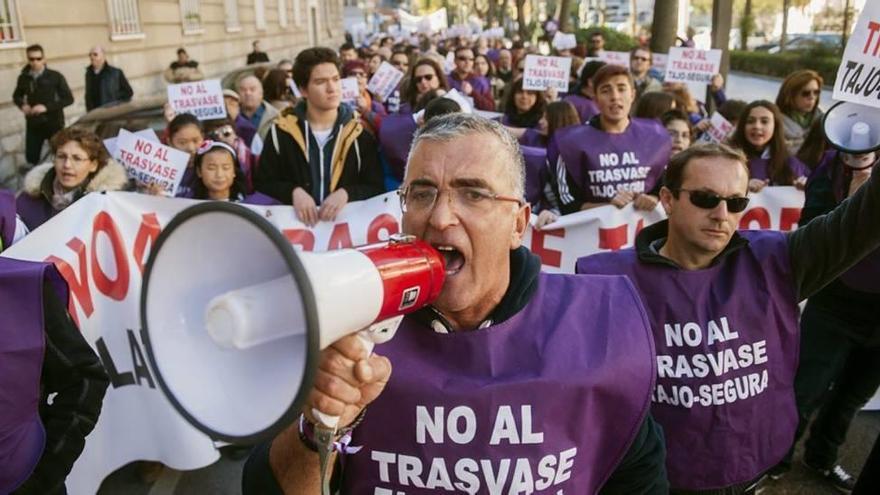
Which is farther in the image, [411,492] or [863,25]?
[863,25]

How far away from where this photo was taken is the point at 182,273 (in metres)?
1.08

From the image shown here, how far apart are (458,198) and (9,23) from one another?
39.0 ft

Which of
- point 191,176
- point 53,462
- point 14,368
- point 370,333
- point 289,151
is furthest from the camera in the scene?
point 191,176

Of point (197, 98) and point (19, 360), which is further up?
point (197, 98)

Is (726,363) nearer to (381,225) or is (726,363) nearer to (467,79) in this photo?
(381,225)

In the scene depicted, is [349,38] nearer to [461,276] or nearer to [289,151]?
[289,151]

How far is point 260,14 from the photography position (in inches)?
1085

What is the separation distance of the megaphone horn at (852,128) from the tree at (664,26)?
893cm

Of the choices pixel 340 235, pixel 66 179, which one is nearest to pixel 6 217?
pixel 66 179

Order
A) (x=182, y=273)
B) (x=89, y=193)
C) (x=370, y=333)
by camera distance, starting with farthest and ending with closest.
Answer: (x=89, y=193), (x=370, y=333), (x=182, y=273)

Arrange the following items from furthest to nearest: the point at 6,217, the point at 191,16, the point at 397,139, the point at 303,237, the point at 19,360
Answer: the point at 191,16
the point at 397,139
the point at 303,237
the point at 6,217
the point at 19,360

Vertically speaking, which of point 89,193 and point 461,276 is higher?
point 461,276

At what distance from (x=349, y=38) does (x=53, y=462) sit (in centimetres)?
3148

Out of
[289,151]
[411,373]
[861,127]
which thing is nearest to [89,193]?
→ [289,151]
